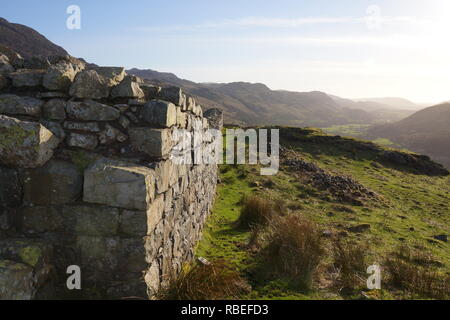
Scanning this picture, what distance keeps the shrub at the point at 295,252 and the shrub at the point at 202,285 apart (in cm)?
88

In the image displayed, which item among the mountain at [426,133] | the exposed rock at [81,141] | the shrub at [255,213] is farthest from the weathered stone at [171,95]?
the mountain at [426,133]

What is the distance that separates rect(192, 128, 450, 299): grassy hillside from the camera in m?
4.12

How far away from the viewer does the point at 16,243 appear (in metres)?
2.78

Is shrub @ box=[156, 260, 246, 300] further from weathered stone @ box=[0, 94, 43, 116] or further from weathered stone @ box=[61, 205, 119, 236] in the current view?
weathered stone @ box=[0, 94, 43, 116]

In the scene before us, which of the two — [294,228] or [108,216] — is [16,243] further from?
[294,228]

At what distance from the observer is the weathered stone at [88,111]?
310 centimetres

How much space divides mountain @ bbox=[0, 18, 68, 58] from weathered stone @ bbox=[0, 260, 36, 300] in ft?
206

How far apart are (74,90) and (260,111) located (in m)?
153

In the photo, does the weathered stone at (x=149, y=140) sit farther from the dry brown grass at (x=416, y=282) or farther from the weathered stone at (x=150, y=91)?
the dry brown grass at (x=416, y=282)

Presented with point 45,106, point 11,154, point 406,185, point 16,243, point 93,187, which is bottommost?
point 406,185

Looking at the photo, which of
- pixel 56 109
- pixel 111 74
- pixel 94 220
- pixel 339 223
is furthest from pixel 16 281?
pixel 339 223

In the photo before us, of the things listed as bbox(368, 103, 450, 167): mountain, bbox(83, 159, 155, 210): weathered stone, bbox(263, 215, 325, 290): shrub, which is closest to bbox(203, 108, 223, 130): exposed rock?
bbox(263, 215, 325, 290): shrub
